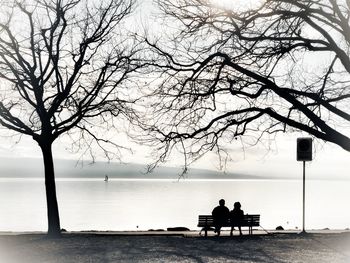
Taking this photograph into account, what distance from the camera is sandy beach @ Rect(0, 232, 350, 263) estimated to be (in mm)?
14984

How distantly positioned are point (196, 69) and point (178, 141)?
8.48 ft

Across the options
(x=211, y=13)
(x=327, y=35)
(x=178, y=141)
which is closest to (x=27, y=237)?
(x=178, y=141)

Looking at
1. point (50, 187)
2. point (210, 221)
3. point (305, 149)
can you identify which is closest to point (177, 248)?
point (210, 221)

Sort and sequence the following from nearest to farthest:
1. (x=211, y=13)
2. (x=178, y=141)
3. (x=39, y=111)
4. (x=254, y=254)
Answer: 1. (x=254, y=254)
2. (x=211, y=13)
3. (x=178, y=141)
4. (x=39, y=111)

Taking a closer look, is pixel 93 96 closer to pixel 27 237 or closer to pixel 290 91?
pixel 27 237

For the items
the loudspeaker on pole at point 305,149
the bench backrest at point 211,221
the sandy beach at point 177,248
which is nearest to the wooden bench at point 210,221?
the bench backrest at point 211,221

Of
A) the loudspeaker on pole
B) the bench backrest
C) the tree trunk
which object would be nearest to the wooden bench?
the bench backrest

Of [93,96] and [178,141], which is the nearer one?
[178,141]

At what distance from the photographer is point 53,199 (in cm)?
2252

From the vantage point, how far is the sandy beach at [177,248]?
14984 mm

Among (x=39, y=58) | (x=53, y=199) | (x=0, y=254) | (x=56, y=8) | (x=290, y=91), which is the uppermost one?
(x=56, y=8)

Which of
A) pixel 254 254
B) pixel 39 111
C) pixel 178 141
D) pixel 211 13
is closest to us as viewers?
pixel 254 254

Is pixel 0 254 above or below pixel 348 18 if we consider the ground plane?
below

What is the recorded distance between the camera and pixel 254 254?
15.7 metres
